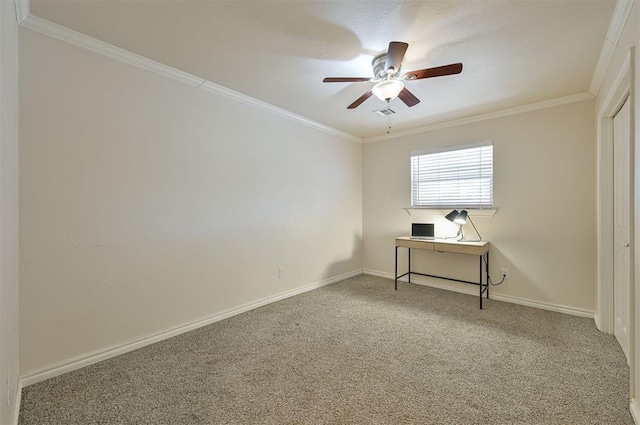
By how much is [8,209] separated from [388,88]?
97.6 inches

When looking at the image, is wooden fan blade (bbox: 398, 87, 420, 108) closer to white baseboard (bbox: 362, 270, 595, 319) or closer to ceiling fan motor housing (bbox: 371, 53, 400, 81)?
ceiling fan motor housing (bbox: 371, 53, 400, 81)

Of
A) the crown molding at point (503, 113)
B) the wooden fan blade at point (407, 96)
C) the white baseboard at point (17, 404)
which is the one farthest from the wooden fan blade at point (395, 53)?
the white baseboard at point (17, 404)

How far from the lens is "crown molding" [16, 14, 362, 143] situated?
1.88 m

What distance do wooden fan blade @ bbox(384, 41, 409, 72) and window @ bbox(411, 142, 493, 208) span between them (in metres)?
2.24

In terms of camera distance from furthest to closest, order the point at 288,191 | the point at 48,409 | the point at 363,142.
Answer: the point at 363,142
the point at 288,191
the point at 48,409

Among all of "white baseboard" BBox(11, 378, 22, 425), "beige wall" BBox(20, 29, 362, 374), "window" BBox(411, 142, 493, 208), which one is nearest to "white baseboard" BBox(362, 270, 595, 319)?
"window" BBox(411, 142, 493, 208)

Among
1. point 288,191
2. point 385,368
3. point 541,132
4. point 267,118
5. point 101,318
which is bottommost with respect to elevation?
point 385,368

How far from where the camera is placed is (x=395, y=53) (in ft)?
6.23

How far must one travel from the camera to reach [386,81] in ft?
7.25

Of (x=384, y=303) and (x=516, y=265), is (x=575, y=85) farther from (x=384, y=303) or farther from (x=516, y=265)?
(x=384, y=303)

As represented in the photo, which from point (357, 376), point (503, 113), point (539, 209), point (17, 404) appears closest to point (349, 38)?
point (357, 376)

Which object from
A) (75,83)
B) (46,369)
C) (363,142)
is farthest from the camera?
(363,142)

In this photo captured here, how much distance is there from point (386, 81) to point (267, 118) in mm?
1646

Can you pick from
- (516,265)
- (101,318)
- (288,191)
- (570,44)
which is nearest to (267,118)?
(288,191)
